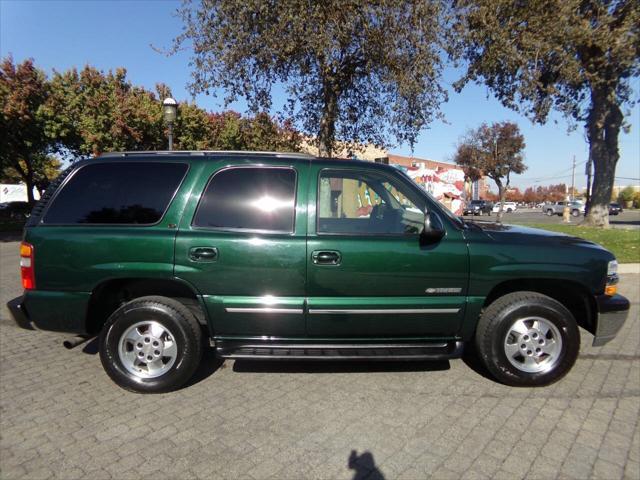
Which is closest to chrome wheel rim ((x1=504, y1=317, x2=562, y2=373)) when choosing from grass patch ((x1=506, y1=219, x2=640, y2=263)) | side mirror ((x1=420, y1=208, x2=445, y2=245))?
side mirror ((x1=420, y1=208, x2=445, y2=245))

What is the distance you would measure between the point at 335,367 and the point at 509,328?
1.63 m

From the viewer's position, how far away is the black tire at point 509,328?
11.6 feet

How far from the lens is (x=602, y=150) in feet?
51.8

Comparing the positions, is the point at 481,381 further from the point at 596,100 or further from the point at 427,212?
the point at 596,100

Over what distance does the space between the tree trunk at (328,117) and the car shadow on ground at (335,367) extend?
8275 millimetres

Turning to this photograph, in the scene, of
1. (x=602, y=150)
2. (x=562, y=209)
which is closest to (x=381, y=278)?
(x=602, y=150)

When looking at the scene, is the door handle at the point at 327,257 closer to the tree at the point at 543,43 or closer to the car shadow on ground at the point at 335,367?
the car shadow on ground at the point at 335,367

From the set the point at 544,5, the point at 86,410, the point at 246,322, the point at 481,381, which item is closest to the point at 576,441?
the point at 481,381

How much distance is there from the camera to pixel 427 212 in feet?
11.4

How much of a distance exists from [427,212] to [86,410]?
315 cm

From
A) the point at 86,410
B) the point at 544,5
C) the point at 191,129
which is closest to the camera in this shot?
the point at 86,410

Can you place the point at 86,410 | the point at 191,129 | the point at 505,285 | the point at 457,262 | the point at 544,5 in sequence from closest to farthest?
the point at 86,410, the point at 457,262, the point at 505,285, the point at 544,5, the point at 191,129

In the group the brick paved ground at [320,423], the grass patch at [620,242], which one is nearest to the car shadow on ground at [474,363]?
the brick paved ground at [320,423]

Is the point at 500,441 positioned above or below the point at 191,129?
below
